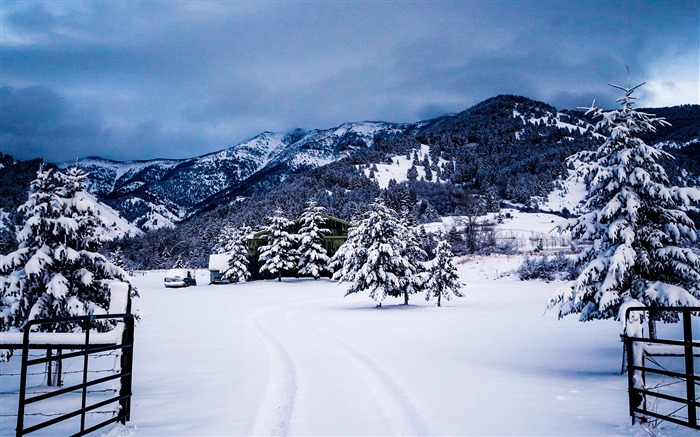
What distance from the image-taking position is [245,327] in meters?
21.4

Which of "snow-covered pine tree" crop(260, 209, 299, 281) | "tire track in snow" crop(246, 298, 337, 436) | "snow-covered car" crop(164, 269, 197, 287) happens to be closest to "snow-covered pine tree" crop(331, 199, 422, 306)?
"tire track in snow" crop(246, 298, 337, 436)

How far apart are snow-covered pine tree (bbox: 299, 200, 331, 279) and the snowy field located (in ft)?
110

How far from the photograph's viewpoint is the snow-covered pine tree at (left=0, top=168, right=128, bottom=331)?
459 inches

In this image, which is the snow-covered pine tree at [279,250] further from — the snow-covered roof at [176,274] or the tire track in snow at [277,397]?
the tire track in snow at [277,397]

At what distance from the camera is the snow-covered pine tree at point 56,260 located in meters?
11.7

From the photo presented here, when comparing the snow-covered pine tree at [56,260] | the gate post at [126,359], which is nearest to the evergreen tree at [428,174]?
the snow-covered pine tree at [56,260]

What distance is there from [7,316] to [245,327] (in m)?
10.7

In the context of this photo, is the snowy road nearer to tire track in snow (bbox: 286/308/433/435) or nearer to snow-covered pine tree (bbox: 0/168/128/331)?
tire track in snow (bbox: 286/308/433/435)

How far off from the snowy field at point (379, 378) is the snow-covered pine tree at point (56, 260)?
2601 millimetres

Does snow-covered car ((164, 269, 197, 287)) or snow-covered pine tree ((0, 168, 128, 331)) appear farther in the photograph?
snow-covered car ((164, 269, 197, 287))

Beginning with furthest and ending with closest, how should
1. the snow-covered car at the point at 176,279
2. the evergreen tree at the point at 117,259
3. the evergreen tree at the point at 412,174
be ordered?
the evergreen tree at the point at 412,174 < the evergreen tree at the point at 117,259 < the snow-covered car at the point at 176,279

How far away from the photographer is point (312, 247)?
5881 cm

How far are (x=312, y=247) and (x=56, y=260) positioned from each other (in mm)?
46812

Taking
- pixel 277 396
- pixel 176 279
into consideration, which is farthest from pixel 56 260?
pixel 176 279
